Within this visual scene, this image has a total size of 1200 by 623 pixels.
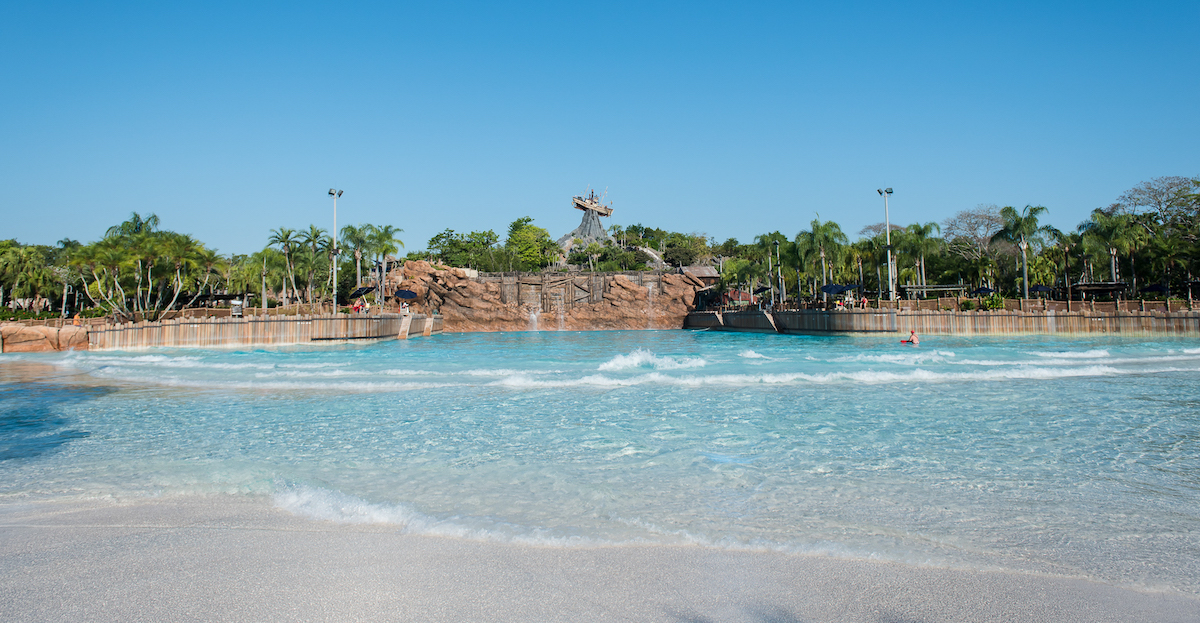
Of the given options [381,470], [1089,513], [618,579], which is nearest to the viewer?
[618,579]

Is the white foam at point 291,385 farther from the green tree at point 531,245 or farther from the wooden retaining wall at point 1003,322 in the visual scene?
the green tree at point 531,245

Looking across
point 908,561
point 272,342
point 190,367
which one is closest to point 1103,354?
point 908,561

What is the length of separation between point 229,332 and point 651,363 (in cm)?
2922

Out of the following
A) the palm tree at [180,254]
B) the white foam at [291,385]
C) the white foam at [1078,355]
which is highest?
the palm tree at [180,254]

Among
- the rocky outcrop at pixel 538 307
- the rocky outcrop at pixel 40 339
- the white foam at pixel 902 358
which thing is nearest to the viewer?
the white foam at pixel 902 358

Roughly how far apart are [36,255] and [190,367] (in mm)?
48840

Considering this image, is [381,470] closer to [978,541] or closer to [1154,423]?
[978,541]

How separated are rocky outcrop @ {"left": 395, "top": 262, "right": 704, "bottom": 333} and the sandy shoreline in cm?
6770

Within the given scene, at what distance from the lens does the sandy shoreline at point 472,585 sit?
337 centimetres

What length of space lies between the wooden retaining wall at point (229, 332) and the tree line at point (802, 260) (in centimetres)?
278

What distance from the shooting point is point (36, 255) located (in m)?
55.0

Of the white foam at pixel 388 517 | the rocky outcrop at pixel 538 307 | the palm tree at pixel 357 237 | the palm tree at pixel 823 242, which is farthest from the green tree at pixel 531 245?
the white foam at pixel 388 517

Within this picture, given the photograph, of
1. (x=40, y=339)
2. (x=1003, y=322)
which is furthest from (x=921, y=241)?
(x=40, y=339)

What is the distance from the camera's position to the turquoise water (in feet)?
15.5
